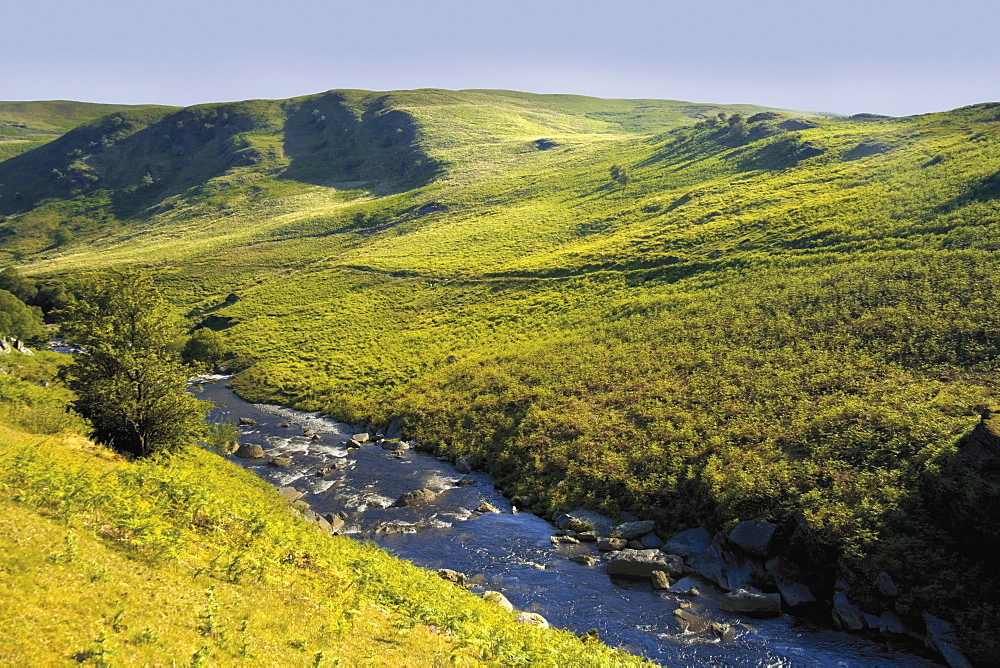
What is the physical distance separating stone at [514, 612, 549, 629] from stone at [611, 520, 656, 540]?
8445 mm

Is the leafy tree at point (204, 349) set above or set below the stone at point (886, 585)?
below

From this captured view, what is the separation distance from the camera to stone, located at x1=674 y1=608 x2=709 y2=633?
21891 mm

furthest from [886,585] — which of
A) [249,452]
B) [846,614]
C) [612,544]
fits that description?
[249,452]

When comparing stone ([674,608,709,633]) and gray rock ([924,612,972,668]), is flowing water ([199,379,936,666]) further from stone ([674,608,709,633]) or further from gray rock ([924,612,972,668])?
gray rock ([924,612,972,668])

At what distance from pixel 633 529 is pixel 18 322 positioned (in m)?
76.0

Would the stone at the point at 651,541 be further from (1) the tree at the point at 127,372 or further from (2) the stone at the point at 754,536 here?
(1) the tree at the point at 127,372

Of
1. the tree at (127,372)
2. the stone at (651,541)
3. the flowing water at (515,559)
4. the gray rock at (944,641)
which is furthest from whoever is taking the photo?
the stone at (651,541)

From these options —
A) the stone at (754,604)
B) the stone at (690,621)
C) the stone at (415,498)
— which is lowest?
the stone at (415,498)

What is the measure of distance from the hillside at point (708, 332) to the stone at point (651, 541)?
137 cm

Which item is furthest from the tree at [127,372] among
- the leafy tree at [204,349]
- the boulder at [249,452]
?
the leafy tree at [204,349]

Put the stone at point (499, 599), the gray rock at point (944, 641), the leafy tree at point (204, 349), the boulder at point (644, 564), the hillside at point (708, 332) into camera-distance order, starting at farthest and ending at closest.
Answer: the leafy tree at point (204, 349) < the hillside at point (708, 332) < the boulder at point (644, 564) < the stone at point (499, 599) < the gray rock at point (944, 641)

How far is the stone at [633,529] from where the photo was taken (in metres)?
28.9

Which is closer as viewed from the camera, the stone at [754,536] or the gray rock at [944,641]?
the gray rock at [944,641]

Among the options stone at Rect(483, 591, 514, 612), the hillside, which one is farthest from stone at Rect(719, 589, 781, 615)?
stone at Rect(483, 591, 514, 612)
